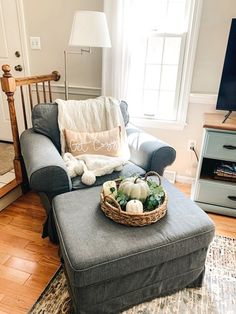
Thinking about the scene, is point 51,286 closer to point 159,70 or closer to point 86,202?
point 86,202

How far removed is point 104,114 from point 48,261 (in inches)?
44.3

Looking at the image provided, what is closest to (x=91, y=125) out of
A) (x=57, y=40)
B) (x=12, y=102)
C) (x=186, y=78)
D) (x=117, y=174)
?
(x=117, y=174)

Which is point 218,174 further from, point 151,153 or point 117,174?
point 117,174

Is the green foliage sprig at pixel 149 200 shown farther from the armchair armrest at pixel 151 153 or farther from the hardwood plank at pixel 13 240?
the hardwood plank at pixel 13 240

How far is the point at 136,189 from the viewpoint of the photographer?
120cm

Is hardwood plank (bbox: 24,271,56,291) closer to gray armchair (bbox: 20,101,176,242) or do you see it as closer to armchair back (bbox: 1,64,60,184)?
gray armchair (bbox: 20,101,176,242)

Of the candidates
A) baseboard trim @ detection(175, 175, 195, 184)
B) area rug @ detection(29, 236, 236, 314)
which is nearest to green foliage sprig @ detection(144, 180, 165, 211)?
area rug @ detection(29, 236, 236, 314)

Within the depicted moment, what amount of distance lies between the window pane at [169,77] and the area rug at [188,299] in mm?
1556

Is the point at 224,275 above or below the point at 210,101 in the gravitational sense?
below

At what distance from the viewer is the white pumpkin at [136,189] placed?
1.20 m

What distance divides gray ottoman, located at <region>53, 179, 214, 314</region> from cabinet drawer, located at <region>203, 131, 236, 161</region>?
695 millimetres

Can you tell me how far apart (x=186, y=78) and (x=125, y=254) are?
5.48 feet

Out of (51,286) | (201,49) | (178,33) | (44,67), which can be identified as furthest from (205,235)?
(44,67)

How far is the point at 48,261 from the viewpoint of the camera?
1.54m
